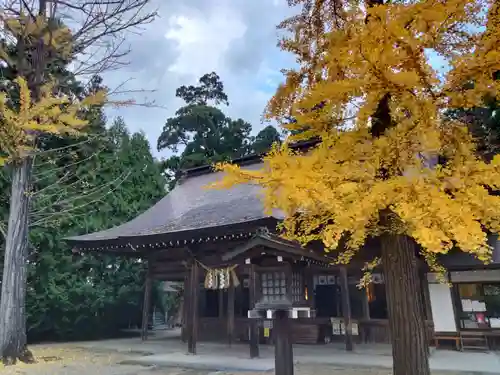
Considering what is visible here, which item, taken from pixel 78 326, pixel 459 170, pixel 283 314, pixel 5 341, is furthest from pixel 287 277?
pixel 78 326

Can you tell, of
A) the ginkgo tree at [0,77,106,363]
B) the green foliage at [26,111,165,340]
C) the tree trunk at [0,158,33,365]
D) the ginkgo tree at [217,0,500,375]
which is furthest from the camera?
the green foliage at [26,111,165,340]

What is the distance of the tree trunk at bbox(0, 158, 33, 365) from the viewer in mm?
8523

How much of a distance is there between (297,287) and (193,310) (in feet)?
18.0

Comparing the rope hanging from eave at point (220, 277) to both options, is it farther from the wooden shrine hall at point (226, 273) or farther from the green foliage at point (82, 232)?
the green foliage at point (82, 232)

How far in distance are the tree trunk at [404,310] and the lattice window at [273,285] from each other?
Result: 176cm

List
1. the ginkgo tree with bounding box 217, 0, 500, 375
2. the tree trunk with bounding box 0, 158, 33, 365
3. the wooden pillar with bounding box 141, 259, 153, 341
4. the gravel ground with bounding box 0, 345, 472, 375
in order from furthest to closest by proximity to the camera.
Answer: the wooden pillar with bounding box 141, 259, 153, 341 < the tree trunk with bounding box 0, 158, 33, 365 < the gravel ground with bounding box 0, 345, 472, 375 < the ginkgo tree with bounding box 217, 0, 500, 375

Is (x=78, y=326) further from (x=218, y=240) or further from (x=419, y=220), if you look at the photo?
(x=419, y=220)

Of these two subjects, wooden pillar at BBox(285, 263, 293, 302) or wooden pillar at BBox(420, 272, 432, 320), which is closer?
wooden pillar at BBox(285, 263, 293, 302)

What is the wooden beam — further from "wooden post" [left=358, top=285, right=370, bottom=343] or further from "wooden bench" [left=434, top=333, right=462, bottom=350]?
"wooden bench" [left=434, top=333, right=462, bottom=350]

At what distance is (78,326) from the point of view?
14781 mm

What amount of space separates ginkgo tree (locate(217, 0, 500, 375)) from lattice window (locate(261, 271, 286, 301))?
147 cm

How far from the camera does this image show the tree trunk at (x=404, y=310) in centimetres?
431

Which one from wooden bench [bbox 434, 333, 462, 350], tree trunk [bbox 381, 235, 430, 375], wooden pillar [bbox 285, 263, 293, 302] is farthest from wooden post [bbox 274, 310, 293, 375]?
wooden bench [bbox 434, 333, 462, 350]

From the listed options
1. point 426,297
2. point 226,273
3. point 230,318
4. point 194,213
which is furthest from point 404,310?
point 194,213
